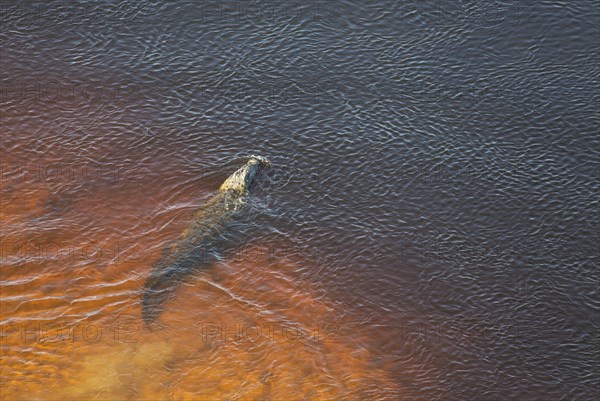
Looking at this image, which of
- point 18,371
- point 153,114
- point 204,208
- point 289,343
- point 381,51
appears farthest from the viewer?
point 381,51

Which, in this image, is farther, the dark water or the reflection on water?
the dark water

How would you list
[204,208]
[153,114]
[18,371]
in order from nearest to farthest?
[18,371]
[204,208]
[153,114]

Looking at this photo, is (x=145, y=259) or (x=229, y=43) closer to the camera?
(x=145, y=259)

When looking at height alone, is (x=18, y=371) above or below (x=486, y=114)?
below

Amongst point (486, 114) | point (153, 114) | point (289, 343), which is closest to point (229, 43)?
point (153, 114)

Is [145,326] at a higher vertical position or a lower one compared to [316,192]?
lower

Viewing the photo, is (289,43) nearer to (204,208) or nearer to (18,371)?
(204,208)

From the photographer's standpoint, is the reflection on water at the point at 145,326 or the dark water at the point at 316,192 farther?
the dark water at the point at 316,192

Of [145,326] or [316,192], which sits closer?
[145,326]
